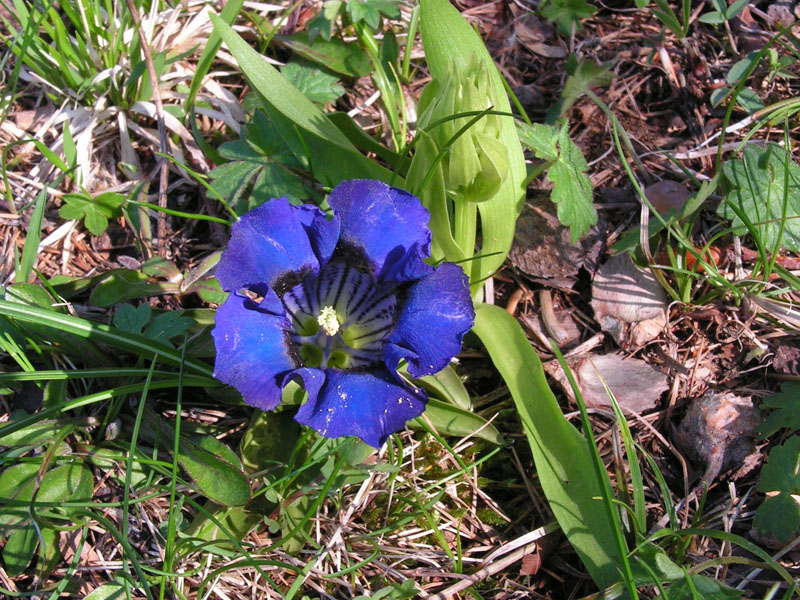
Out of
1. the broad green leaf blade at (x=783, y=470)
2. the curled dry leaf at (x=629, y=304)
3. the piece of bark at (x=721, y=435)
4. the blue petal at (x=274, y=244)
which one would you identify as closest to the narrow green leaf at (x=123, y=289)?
the blue petal at (x=274, y=244)

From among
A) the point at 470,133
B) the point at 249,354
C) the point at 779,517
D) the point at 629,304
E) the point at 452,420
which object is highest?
the point at 470,133

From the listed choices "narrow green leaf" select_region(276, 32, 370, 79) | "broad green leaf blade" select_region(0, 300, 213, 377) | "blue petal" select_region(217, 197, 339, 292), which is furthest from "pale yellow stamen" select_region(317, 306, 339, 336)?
"narrow green leaf" select_region(276, 32, 370, 79)

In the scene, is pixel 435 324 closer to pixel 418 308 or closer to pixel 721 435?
pixel 418 308

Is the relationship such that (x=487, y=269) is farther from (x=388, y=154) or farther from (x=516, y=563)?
(x=516, y=563)

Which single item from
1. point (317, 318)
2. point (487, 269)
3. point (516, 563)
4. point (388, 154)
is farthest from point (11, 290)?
point (516, 563)

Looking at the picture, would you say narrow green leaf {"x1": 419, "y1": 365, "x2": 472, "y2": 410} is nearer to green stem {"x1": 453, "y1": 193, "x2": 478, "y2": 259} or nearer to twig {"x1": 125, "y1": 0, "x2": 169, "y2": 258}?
green stem {"x1": 453, "y1": 193, "x2": 478, "y2": 259}

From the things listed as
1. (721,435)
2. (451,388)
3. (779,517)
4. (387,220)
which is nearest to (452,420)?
(451,388)

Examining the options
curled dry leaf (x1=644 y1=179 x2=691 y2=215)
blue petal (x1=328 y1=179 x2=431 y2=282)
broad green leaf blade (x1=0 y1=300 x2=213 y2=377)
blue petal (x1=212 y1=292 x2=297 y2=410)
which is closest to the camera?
blue petal (x1=212 y1=292 x2=297 y2=410)

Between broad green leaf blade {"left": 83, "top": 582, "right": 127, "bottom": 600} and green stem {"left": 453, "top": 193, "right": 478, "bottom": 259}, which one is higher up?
green stem {"left": 453, "top": 193, "right": 478, "bottom": 259}
